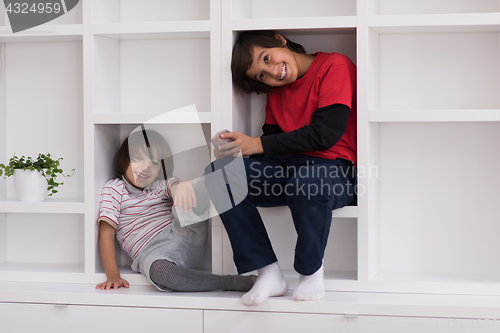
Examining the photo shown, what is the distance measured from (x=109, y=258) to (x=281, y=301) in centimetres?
52

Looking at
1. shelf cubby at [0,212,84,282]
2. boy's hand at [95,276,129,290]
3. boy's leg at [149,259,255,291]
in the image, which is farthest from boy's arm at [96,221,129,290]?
shelf cubby at [0,212,84,282]

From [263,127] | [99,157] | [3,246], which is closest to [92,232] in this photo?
[99,157]

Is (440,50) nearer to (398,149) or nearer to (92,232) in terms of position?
(398,149)

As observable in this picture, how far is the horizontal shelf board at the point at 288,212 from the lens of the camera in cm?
121

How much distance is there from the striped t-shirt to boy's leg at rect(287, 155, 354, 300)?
448 mm

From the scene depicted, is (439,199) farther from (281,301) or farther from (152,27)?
(152,27)

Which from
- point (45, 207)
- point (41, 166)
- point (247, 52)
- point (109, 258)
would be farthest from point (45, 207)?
point (247, 52)

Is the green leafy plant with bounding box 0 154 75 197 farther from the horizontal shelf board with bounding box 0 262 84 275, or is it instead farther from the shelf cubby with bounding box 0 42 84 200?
the horizontal shelf board with bounding box 0 262 84 275

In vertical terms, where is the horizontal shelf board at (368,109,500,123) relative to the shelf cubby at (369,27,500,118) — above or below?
below

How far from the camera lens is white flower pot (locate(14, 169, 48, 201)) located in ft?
4.41

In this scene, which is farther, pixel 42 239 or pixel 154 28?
pixel 42 239

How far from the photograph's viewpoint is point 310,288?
1.14 m

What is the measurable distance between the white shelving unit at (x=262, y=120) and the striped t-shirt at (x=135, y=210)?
5 centimetres

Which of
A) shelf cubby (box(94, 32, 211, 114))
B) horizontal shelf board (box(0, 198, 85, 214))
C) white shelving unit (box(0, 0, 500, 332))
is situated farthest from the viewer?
shelf cubby (box(94, 32, 211, 114))
